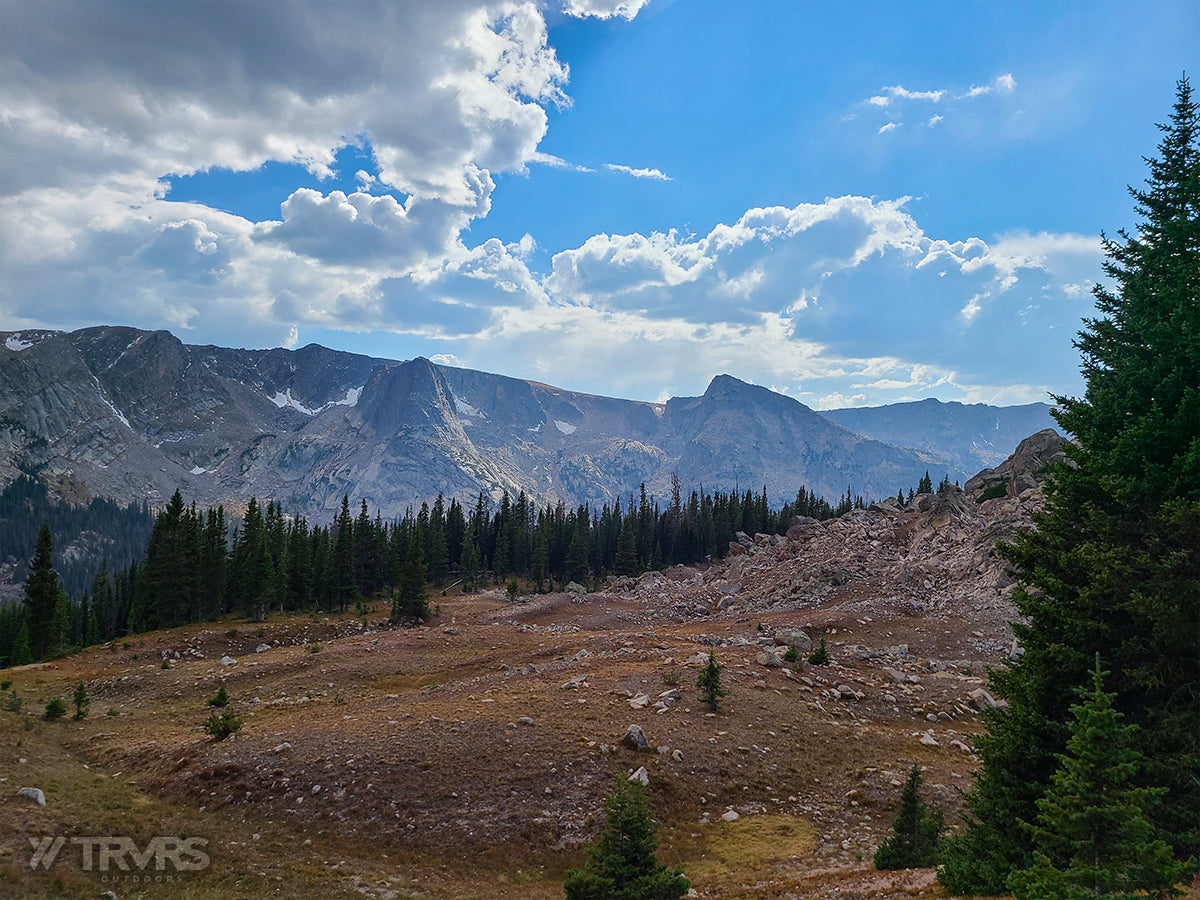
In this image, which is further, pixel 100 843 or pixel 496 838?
pixel 496 838

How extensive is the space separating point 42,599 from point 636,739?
65.6 meters

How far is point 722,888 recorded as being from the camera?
1477cm

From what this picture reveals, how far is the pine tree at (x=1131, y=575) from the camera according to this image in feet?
34.2

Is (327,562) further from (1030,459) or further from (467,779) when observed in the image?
(1030,459)

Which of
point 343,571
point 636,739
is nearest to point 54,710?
point 636,739

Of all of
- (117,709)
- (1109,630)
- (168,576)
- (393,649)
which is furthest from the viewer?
(168,576)

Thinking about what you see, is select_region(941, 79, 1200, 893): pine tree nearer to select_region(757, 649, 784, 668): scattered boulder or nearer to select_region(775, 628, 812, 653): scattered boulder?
select_region(757, 649, 784, 668): scattered boulder

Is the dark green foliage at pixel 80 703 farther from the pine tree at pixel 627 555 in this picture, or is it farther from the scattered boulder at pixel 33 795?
the pine tree at pixel 627 555

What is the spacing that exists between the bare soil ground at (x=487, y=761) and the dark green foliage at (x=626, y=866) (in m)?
0.68

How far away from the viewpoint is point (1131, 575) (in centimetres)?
1127

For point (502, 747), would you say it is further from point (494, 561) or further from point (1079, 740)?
point (494, 561)

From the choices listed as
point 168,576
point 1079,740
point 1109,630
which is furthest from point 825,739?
point 168,576

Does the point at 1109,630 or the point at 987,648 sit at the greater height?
the point at 1109,630

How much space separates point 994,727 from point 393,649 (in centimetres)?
3730
